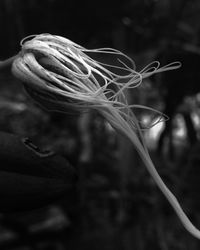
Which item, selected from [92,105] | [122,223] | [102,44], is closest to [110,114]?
[92,105]

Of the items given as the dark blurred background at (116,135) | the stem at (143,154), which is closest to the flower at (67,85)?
the stem at (143,154)

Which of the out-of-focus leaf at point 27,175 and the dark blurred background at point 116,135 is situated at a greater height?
the out-of-focus leaf at point 27,175

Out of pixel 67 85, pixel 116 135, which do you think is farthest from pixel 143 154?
pixel 116 135

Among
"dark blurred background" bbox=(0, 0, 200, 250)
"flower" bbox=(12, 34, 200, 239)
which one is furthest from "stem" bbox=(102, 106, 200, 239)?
"dark blurred background" bbox=(0, 0, 200, 250)

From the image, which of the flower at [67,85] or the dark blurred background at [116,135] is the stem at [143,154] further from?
the dark blurred background at [116,135]

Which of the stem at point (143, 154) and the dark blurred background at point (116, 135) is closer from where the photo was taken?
the stem at point (143, 154)

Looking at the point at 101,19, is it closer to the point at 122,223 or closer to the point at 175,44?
the point at 175,44

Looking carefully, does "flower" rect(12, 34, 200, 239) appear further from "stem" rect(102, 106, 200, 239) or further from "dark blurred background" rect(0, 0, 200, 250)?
"dark blurred background" rect(0, 0, 200, 250)
